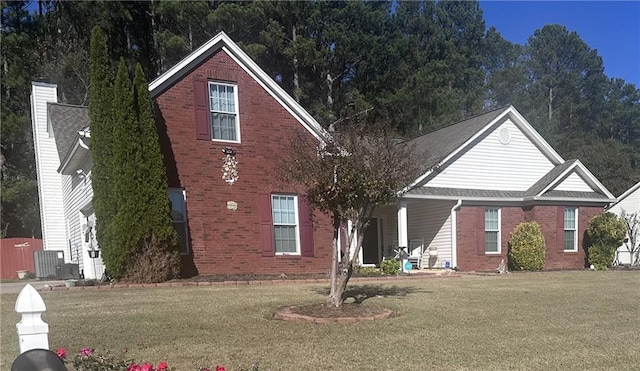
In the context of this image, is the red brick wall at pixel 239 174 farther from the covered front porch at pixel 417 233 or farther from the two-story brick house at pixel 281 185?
the covered front porch at pixel 417 233

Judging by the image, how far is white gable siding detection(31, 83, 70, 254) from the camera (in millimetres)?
18250

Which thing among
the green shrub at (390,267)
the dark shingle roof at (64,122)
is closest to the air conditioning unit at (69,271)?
the dark shingle roof at (64,122)

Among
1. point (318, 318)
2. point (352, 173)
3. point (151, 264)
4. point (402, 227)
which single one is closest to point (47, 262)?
point (151, 264)

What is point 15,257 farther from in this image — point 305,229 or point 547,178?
point 547,178

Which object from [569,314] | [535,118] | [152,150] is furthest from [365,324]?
[535,118]

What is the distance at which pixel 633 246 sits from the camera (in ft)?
64.3

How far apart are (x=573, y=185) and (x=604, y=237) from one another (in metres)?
2.15

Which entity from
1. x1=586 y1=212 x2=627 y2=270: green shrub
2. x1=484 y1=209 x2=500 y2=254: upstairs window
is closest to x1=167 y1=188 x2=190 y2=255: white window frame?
x1=484 y1=209 x2=500 y2=254: upstairs window

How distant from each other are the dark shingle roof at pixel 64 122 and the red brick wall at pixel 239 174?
6.20 metres

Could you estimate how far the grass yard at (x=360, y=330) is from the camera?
4.71 m

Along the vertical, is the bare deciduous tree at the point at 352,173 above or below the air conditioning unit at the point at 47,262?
above

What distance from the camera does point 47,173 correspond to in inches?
734

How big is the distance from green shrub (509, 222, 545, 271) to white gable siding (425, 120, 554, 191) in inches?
72.4

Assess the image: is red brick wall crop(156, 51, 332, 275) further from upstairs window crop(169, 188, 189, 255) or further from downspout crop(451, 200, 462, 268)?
downspout crop(451, 200, 462, 268)
